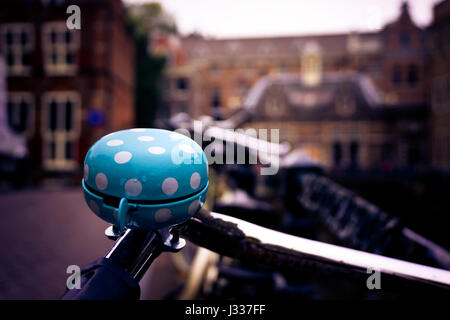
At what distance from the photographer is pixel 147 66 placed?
1991cm

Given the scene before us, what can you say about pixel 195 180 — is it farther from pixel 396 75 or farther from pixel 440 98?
pixel 396 75

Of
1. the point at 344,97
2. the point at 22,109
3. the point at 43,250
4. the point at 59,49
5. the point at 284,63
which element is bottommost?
the point at 43,250

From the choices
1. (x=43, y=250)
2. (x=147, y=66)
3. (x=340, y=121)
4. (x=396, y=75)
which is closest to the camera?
(x=43, y=250)

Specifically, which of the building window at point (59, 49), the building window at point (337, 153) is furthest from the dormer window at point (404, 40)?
the building window at point (59, 49)

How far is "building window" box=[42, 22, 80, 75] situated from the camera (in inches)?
454

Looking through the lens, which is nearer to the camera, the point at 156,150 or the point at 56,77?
the point at 156,150

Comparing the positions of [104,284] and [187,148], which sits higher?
[187,148]

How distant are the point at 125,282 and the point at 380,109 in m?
24.6

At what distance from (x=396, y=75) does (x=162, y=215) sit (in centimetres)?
2778

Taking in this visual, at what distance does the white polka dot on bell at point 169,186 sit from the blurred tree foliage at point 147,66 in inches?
755

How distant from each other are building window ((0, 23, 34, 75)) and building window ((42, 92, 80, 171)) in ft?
4.47

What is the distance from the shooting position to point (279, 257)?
70 centimetres

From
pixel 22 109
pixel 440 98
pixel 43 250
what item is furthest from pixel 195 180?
pixel 440 98

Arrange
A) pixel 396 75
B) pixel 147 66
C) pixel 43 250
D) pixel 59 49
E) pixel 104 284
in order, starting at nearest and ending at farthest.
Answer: pixel 104 284 → pixel 43 250 → pixel 59 49 → pixel 147 66 → pixel 396 75
